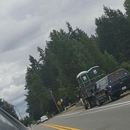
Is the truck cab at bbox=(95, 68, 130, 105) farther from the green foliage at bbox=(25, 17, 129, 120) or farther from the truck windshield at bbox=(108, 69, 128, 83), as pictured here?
the green foliage at bbox=(25, 17, 129, 120)

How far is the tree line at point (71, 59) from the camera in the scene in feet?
245

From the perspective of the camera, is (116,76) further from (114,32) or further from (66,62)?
(114,32)

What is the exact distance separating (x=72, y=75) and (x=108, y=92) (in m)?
46.1

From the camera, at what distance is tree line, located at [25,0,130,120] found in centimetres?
7456

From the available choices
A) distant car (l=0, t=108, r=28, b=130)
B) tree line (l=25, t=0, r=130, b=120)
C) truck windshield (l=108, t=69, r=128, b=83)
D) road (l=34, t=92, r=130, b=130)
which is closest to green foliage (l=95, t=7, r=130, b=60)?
tree line (l=25, t=0, r=130, b=120)

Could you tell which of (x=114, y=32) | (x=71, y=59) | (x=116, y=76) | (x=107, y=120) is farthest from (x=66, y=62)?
(x=107, y=120)

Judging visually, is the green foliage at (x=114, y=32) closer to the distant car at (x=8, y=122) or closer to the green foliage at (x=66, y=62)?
the green foliage at (x=66, y=62)

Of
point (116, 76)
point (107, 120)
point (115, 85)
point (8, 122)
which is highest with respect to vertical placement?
point (116, 76)

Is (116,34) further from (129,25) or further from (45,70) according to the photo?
(45,70)

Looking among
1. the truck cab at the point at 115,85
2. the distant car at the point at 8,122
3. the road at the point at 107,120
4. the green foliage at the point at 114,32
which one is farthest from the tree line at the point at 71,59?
the distant car at the point at 8,122

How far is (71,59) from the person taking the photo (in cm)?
7369

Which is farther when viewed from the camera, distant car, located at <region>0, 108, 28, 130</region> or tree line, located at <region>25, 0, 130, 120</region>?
tree line, located at <region>25, 0, 130, 120</region>

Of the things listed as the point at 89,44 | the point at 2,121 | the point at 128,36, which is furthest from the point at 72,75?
the point at 2,121

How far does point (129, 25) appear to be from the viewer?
9925 cm
